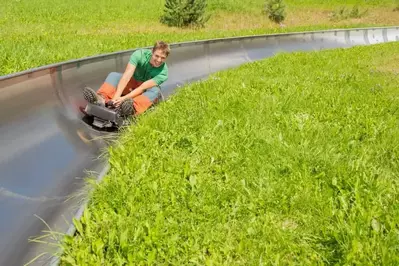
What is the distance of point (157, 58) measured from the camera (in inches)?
215

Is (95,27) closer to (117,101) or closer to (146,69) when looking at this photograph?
(146,69)

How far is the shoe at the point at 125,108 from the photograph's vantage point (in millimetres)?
4930

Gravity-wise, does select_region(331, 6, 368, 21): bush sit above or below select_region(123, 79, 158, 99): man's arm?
below

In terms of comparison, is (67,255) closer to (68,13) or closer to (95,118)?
(95,118)

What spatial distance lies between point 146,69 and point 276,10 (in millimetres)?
21958

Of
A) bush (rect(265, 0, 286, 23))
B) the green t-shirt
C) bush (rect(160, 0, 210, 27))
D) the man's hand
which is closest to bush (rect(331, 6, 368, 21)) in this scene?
bush (rect(265, 0, 286, 23))

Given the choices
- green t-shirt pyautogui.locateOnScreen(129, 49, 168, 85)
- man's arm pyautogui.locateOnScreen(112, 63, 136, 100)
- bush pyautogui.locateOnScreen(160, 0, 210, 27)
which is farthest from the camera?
bush pyautogui.locateOnScreen(160, 0, 210, 27)

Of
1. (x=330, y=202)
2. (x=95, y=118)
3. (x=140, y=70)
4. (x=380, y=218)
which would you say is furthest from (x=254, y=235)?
(x=140, y=70)

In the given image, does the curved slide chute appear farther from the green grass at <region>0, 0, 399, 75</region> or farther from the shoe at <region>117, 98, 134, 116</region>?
the green grass at <region>0, 0, 399, 75</region>

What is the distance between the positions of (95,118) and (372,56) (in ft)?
32.8

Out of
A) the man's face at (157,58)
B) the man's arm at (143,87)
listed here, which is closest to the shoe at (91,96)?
the man's arm at (143,87)

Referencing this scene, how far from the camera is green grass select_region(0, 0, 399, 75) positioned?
7.42 metres

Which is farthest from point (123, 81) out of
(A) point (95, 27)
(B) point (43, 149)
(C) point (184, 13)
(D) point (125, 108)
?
(C) point (184, 13)

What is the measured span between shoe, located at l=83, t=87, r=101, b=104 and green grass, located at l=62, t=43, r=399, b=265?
2.11 feet
